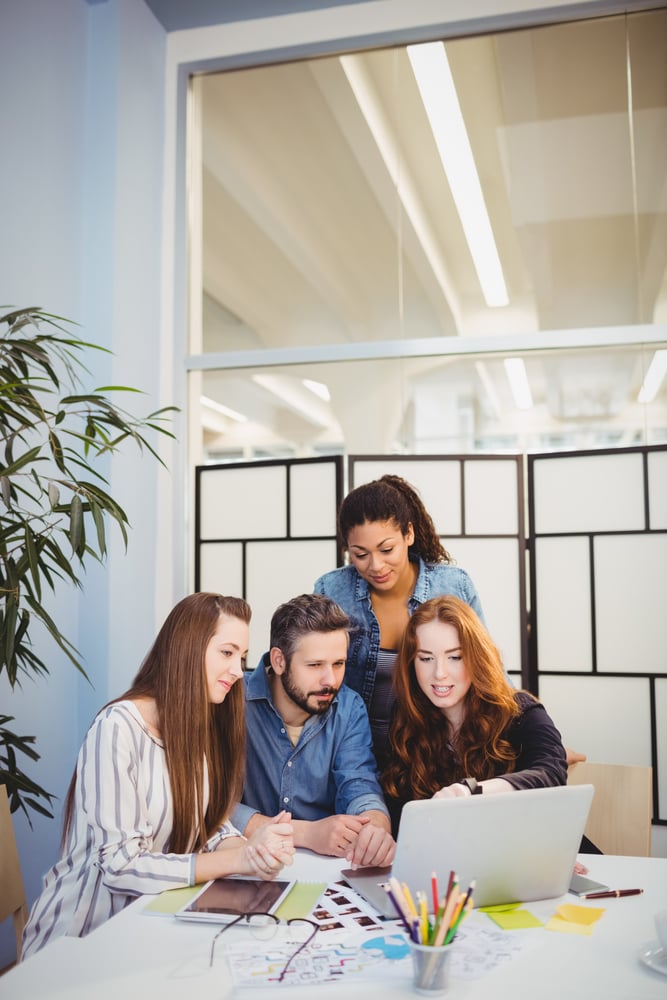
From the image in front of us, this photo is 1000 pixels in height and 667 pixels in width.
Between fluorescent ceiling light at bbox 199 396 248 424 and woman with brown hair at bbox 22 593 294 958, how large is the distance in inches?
75.5

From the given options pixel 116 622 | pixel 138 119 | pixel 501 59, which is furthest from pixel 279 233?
pixel 116 622

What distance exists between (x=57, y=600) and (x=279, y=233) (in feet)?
6.01

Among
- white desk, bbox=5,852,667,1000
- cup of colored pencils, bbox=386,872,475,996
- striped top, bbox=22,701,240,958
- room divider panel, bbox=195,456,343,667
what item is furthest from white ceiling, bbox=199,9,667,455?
cup of colored pencils, bbox=386,872,475,996

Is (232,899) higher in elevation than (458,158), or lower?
→ lower

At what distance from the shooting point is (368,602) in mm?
2979

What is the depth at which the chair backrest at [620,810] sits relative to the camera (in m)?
2.48

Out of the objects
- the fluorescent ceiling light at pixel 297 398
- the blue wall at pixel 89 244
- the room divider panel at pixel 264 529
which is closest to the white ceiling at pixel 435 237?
the fluorescent ceiling light at pixel 297 398

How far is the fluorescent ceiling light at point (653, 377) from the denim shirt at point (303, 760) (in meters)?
1.85

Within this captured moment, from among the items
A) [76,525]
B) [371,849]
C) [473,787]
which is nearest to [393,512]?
[76,525]

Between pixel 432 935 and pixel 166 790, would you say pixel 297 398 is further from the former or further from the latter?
pixel 432 935

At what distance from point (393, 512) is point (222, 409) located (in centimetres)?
143

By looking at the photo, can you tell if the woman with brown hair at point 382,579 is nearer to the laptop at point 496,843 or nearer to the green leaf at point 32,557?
the green leaf at point 32,557

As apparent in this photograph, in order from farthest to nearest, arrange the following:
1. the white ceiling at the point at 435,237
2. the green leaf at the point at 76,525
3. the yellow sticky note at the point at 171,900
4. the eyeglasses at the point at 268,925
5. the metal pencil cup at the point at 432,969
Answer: the white ceiling at the point at 435,237, the green leaf at the point at 76,525, the yellow sticky note at the point at 171,900, the eyeglasses at the point at 268,925, the metal pencil cup at the point at 432,969

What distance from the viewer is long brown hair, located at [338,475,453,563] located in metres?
2.78
